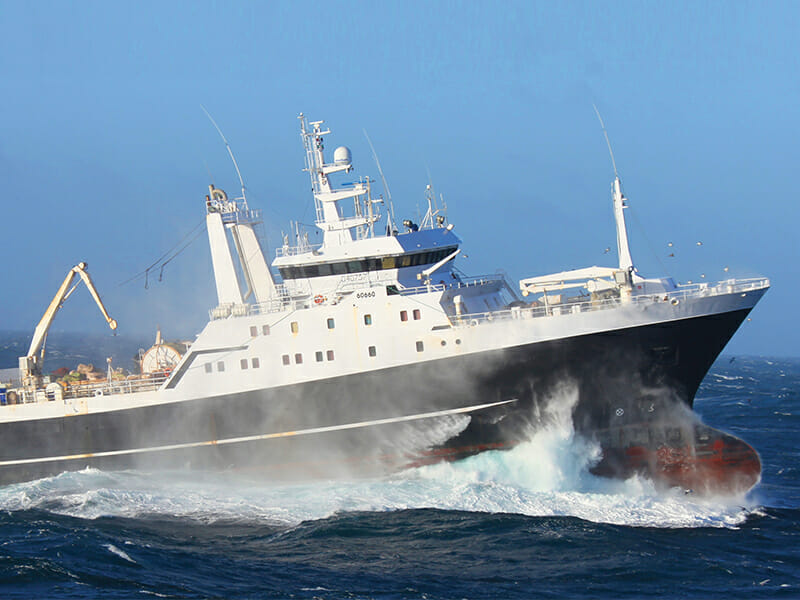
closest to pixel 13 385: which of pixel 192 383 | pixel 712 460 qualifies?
pixel 192 383

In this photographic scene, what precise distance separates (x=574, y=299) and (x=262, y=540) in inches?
376

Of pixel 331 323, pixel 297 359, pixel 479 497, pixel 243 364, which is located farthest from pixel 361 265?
pixel 479 497

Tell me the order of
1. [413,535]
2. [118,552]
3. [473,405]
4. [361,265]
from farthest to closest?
[361,265] → [473,405] → [413,535] → [118,552]

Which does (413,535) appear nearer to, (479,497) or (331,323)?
(479,497)

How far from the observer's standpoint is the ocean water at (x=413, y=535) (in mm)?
15797

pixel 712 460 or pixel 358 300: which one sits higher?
pixel 358 300

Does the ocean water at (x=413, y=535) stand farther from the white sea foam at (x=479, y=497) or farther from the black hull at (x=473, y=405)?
the black hull at (x=473, y=405)

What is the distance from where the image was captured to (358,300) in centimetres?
2108

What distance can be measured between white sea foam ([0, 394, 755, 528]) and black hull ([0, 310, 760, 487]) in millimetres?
387

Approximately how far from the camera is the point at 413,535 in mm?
18328

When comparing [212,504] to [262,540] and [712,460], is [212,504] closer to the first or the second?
[262,540]

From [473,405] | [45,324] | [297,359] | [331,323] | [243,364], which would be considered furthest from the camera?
[45,324]

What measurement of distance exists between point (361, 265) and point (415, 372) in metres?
3.39

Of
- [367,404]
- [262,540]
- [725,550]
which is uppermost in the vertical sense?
[367,404]
